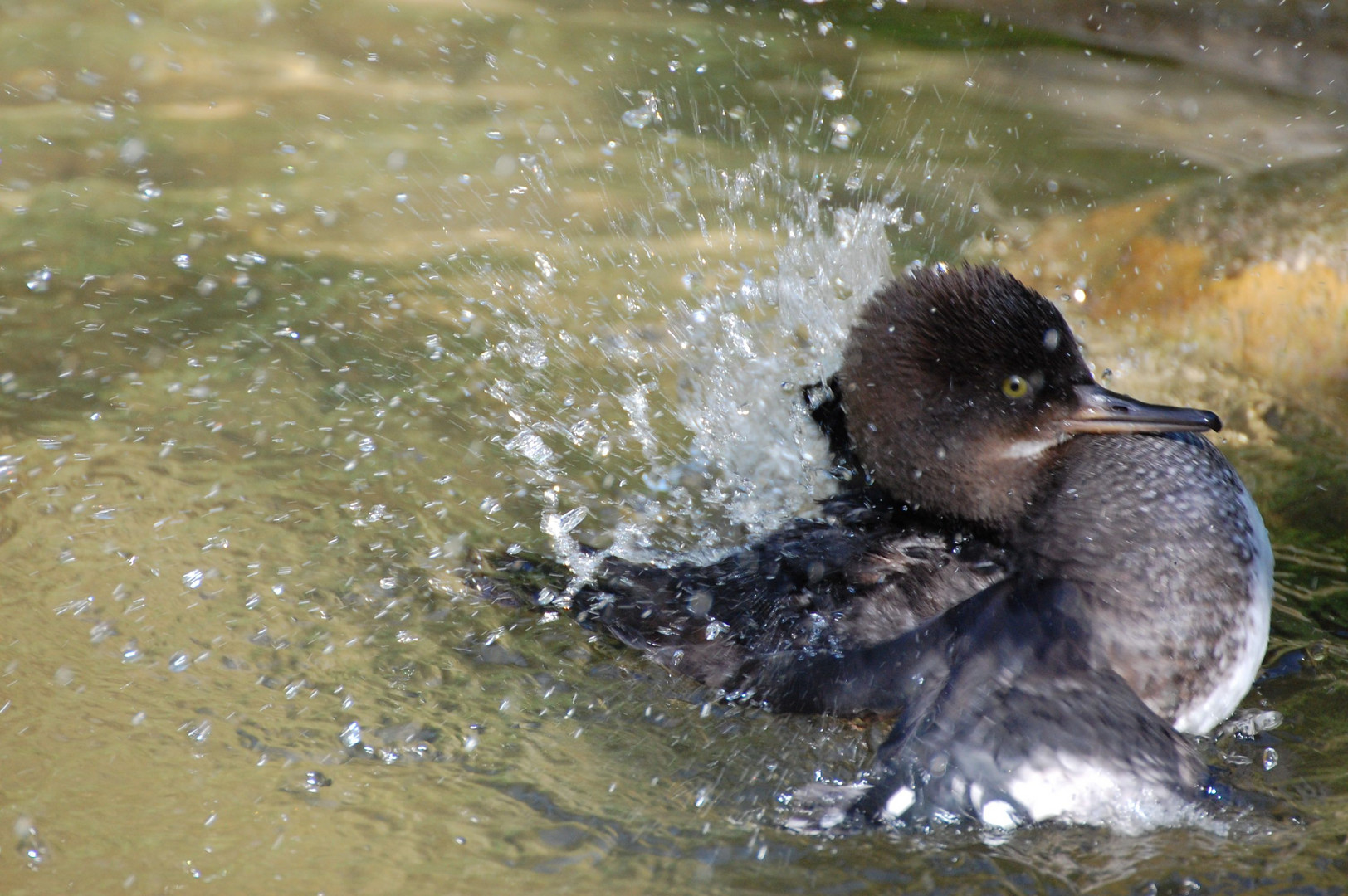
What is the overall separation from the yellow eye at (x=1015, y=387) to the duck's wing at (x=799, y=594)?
0.34m

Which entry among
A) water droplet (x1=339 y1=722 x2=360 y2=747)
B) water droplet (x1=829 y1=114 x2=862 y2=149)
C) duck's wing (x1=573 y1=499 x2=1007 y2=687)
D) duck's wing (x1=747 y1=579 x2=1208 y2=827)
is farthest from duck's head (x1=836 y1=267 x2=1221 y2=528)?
water droplet (x1=829 y1=114 x2=862 y2=149)

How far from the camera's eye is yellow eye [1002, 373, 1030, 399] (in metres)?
2.78

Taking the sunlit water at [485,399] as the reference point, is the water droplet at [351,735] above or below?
below

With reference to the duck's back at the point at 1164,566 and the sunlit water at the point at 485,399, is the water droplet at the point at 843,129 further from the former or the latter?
the duck's back at the point at 1164,566

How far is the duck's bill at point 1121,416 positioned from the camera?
2.78m

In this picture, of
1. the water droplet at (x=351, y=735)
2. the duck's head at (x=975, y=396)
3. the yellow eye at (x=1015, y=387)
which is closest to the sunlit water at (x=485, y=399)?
the water droplet at (x=351, y=735)

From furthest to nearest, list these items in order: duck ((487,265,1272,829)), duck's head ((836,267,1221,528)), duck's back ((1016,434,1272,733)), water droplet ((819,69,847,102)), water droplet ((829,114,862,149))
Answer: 1. water droplet ((819,69,847,102))
2. water droplet ((829,114,862,149))
3. duck's head ((836,267,1221,528))
4. duck's back ((1016,434,1272,733))
5. duck ((487,265,1272,829))

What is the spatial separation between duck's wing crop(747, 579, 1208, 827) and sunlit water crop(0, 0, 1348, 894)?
78 mm

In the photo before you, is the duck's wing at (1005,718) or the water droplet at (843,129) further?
the water droplet at (843,129)

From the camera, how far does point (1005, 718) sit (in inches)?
96.2

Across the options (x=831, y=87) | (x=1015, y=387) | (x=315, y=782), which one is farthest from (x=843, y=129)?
(x=315, y=782)

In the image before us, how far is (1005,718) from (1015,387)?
76 centimetres

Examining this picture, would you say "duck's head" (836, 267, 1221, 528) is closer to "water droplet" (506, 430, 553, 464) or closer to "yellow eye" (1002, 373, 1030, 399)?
"yellow eye" (1002, 373, 1030, 399)

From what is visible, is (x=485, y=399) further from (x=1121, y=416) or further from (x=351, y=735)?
(x=1121, y=416)
